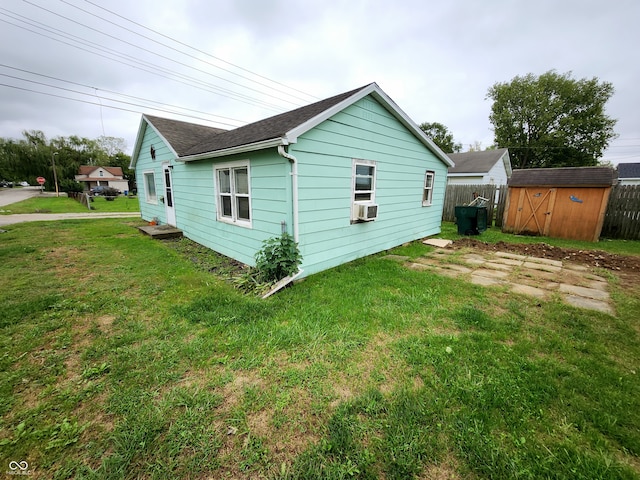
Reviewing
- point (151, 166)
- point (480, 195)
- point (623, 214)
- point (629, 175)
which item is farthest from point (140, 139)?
point (629, 175)

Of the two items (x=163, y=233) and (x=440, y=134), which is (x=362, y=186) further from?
(x=440, y=134)

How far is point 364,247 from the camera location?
20.1 ft

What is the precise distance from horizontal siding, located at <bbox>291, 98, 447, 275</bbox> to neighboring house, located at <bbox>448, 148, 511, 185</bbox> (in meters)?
13.7

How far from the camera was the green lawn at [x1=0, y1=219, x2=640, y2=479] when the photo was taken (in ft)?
5.29

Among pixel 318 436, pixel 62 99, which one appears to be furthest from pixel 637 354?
pixel 62 99

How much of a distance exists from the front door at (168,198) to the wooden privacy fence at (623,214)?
14.9 m

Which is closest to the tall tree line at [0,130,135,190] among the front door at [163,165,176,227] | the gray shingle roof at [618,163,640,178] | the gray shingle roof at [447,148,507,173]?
the front door at [163,165,176,227]

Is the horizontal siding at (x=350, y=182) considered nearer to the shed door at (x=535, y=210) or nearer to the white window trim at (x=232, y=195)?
the white window trim at (x=232, y=195)

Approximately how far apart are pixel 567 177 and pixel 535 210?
51.0 inches

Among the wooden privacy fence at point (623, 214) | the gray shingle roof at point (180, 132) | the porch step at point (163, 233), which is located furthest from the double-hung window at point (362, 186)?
the wooden privacy fence at point (623, 214)

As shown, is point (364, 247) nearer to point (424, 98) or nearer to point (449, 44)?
point (449, 44)

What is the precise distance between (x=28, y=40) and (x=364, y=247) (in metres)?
17.2

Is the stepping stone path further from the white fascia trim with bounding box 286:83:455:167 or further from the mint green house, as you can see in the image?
the white fascia trim with bounding box 286:83:455:167

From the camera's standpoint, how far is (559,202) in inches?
330
